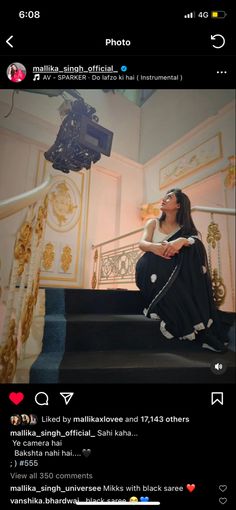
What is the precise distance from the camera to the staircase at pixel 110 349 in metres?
0.64

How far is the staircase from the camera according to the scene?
639 mm

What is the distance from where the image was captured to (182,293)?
3.30ft

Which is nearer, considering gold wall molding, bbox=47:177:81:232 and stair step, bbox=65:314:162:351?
stair step, bbox=65:314:162:351

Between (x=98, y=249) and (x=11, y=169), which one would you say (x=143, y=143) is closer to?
(x=98, y=249)

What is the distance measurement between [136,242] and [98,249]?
1.51ft

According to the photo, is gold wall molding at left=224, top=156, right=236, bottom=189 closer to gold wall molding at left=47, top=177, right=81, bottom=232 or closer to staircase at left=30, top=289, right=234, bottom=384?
staircase at left=30, top=289, right=234, bottom=384
